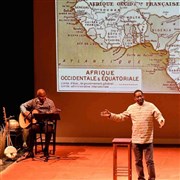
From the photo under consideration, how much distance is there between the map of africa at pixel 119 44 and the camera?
9.34 meters

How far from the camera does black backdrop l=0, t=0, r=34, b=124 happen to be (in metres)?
9.57

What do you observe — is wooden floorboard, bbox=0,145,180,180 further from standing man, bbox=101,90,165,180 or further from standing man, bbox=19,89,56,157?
standing man, bbox=101,90,165,180

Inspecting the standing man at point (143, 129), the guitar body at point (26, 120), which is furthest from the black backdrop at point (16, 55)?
the standing man at point (143, 129)

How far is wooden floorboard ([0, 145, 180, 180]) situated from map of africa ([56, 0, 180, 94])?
42.1 inches

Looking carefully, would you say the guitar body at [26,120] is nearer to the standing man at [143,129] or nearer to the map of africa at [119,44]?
the map of africa at [119,44]

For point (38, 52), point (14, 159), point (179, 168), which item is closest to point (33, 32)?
point (38, 52)

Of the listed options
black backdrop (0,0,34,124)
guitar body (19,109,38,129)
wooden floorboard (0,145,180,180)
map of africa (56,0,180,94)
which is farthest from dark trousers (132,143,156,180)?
black backdrop (0,0,34,124)

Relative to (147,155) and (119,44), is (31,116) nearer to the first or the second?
(119,44)

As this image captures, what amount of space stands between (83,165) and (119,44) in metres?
2.40

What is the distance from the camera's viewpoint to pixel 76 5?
9.45 meters

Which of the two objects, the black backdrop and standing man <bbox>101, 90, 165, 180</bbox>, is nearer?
standing man <bbox>101, 90, 165, 180</bbox>

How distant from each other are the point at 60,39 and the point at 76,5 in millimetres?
651

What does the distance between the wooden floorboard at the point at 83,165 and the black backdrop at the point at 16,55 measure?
3.94 ft

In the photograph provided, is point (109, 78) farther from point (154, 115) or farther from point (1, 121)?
point (154, 115)
